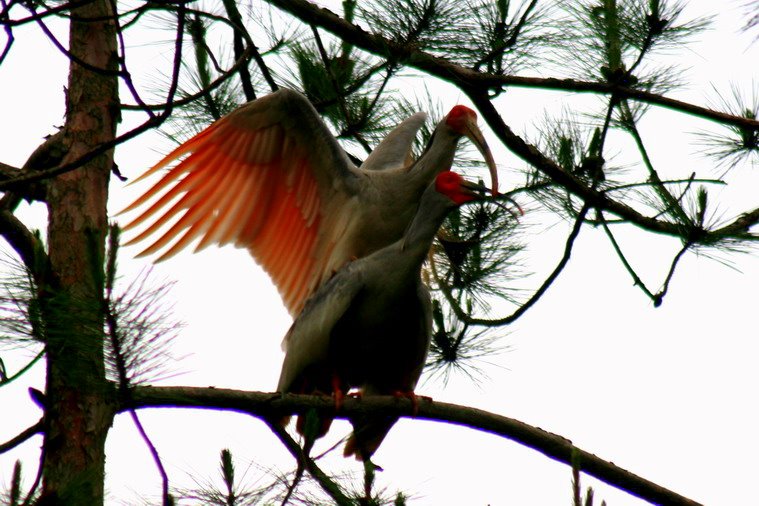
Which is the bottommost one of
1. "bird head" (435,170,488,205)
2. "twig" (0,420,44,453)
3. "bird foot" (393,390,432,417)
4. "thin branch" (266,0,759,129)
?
"twig" (0,420,44,453)

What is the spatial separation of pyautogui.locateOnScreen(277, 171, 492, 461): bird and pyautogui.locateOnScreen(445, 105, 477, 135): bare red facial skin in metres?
0.47

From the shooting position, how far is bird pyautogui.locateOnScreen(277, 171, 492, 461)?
4840 millimetres

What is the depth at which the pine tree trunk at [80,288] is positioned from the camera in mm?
2846

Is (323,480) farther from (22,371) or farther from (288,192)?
(288,192)

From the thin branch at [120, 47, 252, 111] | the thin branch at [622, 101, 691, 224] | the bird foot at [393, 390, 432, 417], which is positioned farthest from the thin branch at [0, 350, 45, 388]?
the thin branch at [622, 101, 691, 224]

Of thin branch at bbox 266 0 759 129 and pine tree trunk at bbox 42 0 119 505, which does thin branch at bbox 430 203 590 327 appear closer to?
thin branch at bbox 266 0 759 129

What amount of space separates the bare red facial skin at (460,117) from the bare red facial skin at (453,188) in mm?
531

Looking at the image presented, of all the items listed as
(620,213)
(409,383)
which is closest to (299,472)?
(409,383)

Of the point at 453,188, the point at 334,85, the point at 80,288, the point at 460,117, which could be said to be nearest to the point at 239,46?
the point at 334,85

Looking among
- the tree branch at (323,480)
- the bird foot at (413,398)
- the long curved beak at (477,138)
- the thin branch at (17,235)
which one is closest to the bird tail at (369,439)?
the bird foot at (413,398)

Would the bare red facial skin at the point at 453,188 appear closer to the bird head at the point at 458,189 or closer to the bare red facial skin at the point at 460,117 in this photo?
the bird head at the point at 458,189

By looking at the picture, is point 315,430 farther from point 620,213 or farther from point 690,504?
point 620,213

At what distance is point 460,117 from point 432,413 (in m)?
1.83

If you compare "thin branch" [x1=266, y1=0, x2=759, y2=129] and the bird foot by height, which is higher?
"thin branch" [x1=266, y1=0, x2=759, y2=129]
